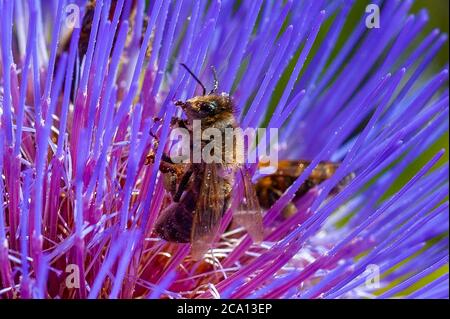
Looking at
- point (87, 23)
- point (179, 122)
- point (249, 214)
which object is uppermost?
point (87, 23)

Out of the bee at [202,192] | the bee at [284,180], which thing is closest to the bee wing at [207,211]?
the bee at [202,192]

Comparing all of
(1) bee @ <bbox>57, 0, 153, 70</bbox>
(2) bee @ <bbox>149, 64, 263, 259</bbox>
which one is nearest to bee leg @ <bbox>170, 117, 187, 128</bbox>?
(2) bee @ <bbox>149, 64, 263, 259</bbox>

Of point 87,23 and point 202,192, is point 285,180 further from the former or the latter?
point 87,23

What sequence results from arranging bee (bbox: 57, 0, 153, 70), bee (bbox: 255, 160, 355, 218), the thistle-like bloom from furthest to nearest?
bee (bbox: 255, 160, 355, 218)
bee (bbox: 57, 0, 153, 70)
the thistle-like bloom

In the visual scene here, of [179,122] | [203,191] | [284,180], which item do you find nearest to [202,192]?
[203,191]

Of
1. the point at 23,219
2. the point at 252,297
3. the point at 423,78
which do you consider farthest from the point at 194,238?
the point at 423,78

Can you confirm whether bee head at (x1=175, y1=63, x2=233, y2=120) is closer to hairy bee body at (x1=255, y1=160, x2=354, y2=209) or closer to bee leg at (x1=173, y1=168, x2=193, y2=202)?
bee leg at (x1=173, y1=168, x2=193, y2=202)

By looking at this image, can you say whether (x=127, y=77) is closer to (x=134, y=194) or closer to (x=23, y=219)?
(x=134, y=194)

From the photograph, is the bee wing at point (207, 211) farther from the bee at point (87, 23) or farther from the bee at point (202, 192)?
the bee at point (87, 23)
